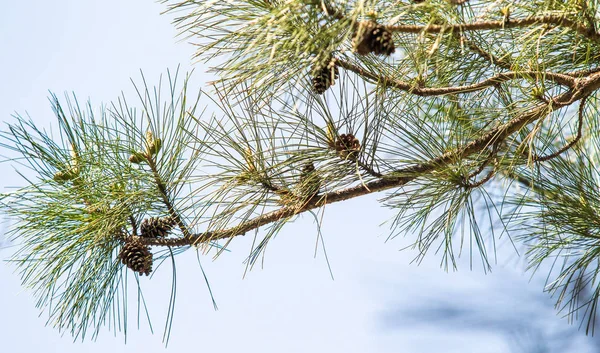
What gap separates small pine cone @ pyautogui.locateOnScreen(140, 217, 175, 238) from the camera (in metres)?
1.06

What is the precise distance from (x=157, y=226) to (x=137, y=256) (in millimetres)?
49

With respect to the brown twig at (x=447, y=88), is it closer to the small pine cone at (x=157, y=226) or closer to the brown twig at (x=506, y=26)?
the brown twig at (x=506, y=26)

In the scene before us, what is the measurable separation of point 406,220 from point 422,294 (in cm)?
140

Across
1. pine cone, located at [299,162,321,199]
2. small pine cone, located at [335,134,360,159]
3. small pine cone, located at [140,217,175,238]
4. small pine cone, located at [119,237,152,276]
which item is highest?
small pine cone, located at [335,134,360,159]

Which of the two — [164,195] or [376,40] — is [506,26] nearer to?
[376,40]

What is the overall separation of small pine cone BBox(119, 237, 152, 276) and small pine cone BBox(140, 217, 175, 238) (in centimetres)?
2

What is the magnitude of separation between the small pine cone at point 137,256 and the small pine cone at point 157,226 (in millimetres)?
21

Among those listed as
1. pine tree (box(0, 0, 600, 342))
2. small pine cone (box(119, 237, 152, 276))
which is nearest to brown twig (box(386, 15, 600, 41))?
pine tree (box(0, 0, 600, 342))

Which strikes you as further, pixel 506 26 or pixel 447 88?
pixel 447 88

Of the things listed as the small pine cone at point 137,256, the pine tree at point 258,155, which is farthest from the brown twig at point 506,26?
the small pine cone at point 137,256

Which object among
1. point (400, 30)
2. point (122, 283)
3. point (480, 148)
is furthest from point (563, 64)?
point (122, 283)

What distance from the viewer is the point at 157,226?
1058mm

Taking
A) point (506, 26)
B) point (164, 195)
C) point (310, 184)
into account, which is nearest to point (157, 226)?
point (164, 195)

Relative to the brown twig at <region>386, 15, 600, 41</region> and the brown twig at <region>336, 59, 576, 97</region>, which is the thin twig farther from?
the brown twig at <region>386, 15, 600, 41</region>
